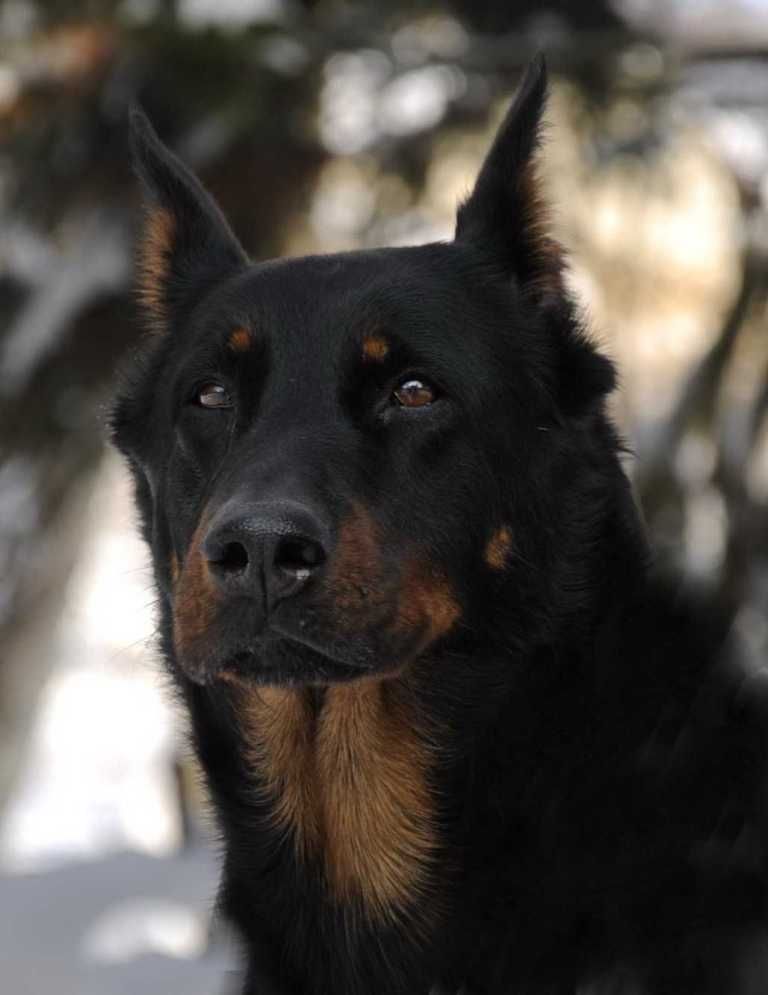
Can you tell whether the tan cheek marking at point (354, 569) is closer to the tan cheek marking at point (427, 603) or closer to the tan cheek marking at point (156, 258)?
the tan cheek marking at point (427, 603)

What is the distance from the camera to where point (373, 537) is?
10.6 feet

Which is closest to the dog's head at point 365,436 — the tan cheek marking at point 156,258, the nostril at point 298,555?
the nostril at point 298,555

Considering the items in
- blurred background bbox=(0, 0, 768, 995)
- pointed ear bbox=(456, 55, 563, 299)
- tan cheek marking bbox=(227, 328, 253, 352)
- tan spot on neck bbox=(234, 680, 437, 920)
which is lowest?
blurred background bbox=(0, 0, 768, 995)

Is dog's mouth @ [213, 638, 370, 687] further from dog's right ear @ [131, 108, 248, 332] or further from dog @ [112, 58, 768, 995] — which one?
dog's right ear @ [131, 108, 248, 332]

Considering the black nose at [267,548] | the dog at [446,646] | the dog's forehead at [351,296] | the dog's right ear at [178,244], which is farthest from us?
the dog's right ear at [178,244]

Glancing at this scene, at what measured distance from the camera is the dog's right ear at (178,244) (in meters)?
4.04

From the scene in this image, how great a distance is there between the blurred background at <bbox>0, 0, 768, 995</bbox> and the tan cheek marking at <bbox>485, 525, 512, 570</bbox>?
3.16 metres

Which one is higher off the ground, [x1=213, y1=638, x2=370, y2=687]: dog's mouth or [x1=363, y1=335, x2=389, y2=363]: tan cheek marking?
[x1=363, y1=335, x2=389, y2=363]: tan cheek marking

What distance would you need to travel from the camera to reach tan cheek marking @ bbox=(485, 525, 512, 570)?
11.5 feet

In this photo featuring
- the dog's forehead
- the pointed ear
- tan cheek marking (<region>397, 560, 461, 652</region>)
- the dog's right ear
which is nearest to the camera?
tan cheek marking (<region>397, 560, 461, 652</region>)

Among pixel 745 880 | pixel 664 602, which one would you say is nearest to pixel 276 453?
pixel 664 602

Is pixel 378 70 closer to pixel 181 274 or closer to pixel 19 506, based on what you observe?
pixel 19 506

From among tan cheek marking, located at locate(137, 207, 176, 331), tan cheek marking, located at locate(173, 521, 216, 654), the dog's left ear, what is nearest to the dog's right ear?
tan cheek marking, located at locate(137, 207, 176, 331)

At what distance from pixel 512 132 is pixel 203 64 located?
4.20 meters
